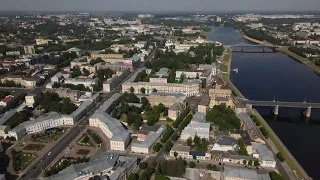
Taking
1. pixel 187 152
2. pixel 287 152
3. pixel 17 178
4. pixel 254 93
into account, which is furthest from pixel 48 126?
pixel 254 93

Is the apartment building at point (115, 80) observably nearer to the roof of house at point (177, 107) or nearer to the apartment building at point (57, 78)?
the apartment building at point (57, 78)

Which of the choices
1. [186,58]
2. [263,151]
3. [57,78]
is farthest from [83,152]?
[186,58]

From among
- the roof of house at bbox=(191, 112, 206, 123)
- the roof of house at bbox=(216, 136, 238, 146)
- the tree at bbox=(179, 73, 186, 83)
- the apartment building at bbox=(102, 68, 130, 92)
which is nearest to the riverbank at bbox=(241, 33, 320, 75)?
the tree at bbox=(179, 73, 186, 83)

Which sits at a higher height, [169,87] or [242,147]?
[169,87]

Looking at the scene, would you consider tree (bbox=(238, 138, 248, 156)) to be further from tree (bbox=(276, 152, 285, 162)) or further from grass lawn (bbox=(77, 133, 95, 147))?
grass lawn (bbox=(77, 133, 95, 147))

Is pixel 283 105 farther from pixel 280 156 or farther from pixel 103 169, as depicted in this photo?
pixel 103 169
